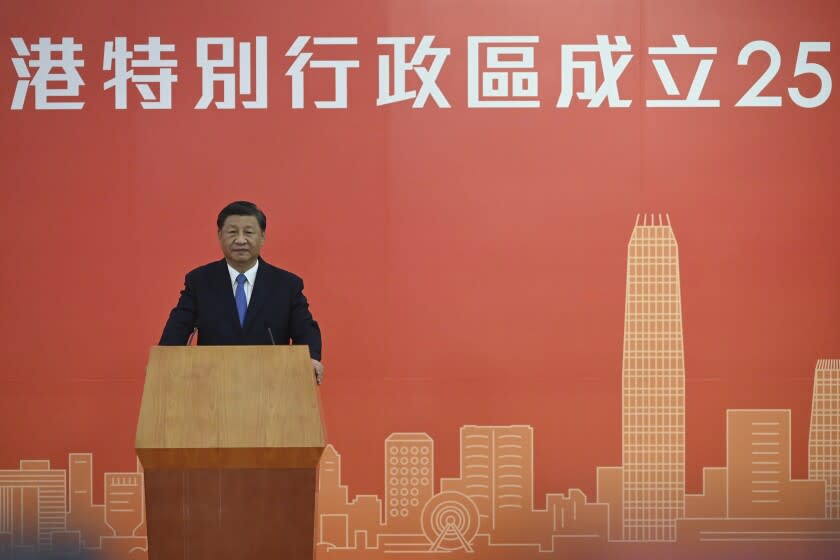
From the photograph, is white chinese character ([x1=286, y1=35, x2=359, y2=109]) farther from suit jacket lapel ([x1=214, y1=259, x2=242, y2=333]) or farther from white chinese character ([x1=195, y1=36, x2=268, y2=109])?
suit jacket lapel ([x1=214, y1=259, x2=242, y2=333])

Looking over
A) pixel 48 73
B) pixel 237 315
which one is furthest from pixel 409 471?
pixel 48 73

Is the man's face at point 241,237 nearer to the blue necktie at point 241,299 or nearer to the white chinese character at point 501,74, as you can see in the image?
the blue necktie at point 241,299

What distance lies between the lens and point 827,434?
3.84 meters

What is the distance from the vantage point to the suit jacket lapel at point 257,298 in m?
3.08

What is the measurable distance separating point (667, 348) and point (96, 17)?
8.55 ft

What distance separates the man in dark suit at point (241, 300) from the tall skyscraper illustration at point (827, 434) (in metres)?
2.07

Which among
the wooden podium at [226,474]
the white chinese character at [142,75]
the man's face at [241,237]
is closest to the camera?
the wooden podium at [226,474]

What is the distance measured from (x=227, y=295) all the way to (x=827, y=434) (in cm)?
244

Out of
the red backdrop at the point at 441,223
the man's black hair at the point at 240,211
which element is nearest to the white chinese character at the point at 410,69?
the red backdrop at the point at 441,223

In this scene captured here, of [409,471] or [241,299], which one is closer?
[241,299]

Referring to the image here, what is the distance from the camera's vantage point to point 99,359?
12.5ft

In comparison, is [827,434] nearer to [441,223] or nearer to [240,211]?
[441,223]

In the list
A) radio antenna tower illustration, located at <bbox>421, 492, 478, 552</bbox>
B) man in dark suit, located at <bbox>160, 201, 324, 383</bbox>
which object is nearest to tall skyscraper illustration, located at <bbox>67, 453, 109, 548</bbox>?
man in dark suit, located at <bbox>160, 201, 324, 383</bbox>

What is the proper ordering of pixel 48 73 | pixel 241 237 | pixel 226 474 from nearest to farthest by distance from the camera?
pixel 226 474 < pixel 241 237 < pixel 48 73
